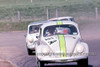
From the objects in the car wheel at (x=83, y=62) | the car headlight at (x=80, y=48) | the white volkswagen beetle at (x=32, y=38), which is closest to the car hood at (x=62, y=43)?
the car headlight at (x=80, y=48)

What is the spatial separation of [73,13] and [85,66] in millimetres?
29508

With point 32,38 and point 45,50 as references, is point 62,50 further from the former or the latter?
point 32,38

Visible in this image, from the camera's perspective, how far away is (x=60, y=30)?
42.6 feet

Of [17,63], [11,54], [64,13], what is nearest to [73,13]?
[64,13]

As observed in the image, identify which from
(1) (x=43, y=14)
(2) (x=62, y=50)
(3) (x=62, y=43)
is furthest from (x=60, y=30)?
(1) (x=43, y=14)

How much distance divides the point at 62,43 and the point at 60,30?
1.22 meters

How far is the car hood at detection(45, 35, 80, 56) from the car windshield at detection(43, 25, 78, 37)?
574mm

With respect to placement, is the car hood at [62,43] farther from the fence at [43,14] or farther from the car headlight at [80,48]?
the fence at [43,14]

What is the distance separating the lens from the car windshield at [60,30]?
42.5ft

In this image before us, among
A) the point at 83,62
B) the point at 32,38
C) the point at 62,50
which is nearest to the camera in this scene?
the point at 62,50

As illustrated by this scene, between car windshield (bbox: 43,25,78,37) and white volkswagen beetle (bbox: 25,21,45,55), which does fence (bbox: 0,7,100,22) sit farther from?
car windshield (bbox: 43,25,78,37)

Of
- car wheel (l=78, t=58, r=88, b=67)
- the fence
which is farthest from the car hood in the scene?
the fence

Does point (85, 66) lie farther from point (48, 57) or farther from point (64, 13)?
point (64, 13)

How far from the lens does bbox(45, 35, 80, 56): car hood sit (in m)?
11.7
